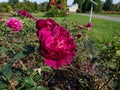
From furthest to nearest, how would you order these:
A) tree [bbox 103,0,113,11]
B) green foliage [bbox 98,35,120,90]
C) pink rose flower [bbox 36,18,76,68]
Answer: tree [bbox 103,0,113,11] → green foliage [bbox 98,35,120,90] → pink rose flower [bbox 36,18,76,68]

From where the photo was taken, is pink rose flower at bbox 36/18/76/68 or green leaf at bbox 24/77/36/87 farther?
green leaf at bbox 24/77/36/87

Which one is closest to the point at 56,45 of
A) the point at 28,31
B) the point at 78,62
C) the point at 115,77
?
the point at 115,77

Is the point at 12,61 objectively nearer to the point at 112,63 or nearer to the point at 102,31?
the point at 112,63

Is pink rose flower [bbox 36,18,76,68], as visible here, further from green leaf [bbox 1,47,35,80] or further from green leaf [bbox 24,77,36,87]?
green leaf [bbox 24,77,36,87]

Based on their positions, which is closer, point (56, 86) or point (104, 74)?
point (104, 74)

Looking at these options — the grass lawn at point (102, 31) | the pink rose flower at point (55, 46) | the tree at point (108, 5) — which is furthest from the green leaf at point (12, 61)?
the tree at point (108, 5)

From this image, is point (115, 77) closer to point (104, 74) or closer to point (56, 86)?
point (104, 74)

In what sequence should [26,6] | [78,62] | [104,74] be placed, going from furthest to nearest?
1. [26,6]
2. [78,62]
3. [104,74]

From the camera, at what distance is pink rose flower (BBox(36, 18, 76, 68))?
47.4 inches

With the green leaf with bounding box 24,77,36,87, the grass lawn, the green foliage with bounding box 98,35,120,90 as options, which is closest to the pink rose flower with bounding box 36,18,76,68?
the green leaf with bounding box 24,77,36,87

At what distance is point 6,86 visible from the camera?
1651 mm

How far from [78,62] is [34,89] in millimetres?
2716

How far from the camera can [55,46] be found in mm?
1233

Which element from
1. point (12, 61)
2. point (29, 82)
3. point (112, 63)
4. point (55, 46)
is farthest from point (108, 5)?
point (55, 46)
